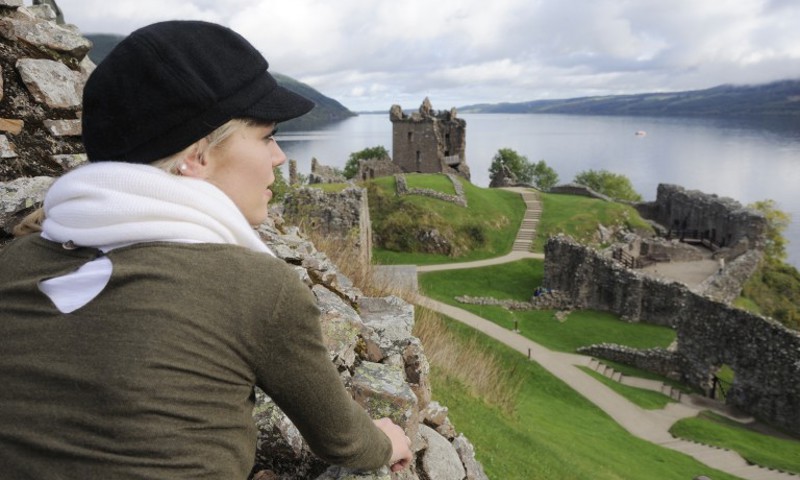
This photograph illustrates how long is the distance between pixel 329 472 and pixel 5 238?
12.0 ft

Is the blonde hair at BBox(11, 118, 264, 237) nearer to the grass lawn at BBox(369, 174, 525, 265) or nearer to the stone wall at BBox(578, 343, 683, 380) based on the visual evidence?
the stone wall at BBox(578, 343, 683, 380)

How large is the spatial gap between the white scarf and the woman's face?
25 cm

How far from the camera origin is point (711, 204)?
51656 millimetres

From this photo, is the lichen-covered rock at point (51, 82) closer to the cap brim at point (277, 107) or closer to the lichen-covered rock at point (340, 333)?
the lichen-covered rock at point (340, 333)

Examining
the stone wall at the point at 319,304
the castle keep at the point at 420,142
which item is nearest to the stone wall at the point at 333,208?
the stone wall at the point at 319,304

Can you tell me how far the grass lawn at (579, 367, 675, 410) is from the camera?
22.6m

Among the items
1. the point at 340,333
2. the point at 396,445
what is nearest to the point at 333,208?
the point at 340,333

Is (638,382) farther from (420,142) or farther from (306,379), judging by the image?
(420,142)

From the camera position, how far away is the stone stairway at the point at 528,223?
43.1 metres

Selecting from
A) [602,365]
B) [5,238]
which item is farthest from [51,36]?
[602,365]

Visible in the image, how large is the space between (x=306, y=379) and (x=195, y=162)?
44.4 inches

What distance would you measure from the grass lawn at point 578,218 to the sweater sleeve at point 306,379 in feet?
133

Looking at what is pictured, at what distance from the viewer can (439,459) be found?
16.9 feet

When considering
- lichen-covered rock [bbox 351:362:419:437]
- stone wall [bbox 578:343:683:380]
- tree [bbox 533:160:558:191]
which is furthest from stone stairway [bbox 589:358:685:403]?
tree [bbox 533:160:558:191]
